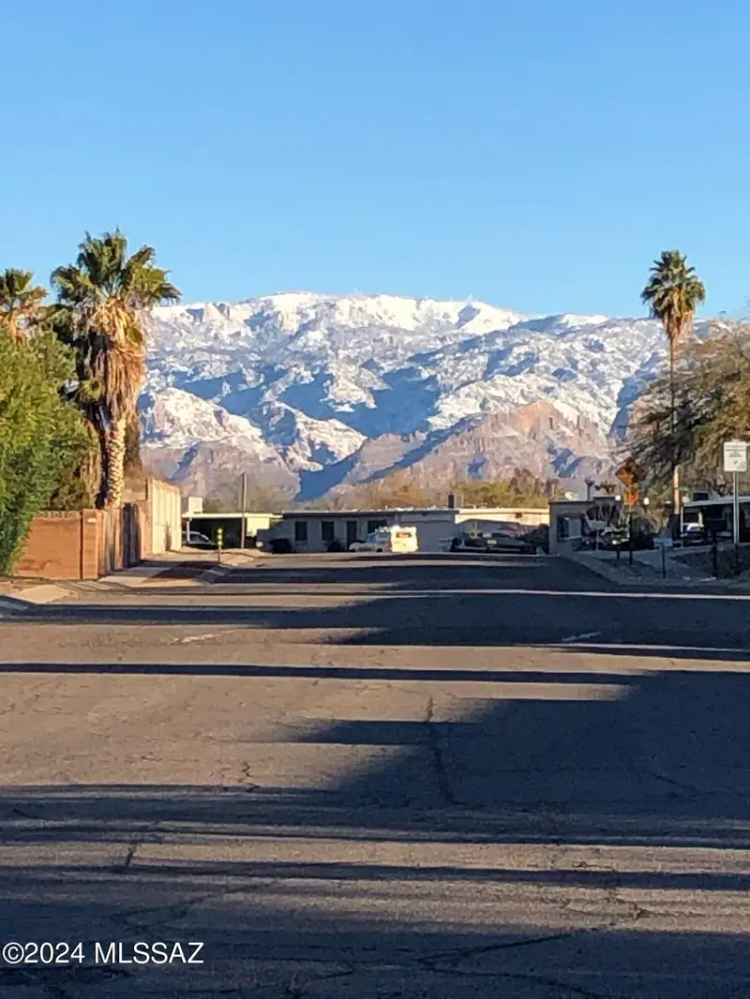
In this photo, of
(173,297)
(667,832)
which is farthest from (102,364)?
(667,832)

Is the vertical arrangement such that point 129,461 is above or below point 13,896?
above

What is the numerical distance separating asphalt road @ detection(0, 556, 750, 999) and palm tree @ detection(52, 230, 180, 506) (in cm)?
3569

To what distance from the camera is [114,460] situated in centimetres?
6175

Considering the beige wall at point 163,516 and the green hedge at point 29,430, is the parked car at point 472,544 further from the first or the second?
the green hedge at point 29,430

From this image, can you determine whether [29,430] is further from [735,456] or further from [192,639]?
[735,456]

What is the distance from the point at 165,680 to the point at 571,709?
547cm

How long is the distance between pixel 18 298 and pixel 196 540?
2126 inches

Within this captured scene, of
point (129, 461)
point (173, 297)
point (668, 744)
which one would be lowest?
point (668, 744)

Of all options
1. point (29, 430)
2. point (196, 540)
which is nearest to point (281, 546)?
point (196, 540)

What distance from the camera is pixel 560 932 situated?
789cm

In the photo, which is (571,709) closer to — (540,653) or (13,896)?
(540,653)

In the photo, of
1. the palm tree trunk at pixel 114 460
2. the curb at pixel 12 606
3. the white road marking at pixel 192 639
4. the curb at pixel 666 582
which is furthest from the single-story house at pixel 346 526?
the white road marking at pixel 192 639

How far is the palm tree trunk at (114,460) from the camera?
61.5 meters

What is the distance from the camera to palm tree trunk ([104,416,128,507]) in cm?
6150
